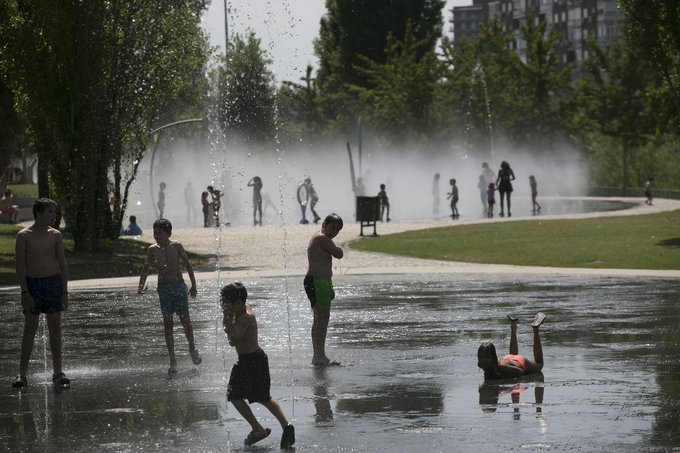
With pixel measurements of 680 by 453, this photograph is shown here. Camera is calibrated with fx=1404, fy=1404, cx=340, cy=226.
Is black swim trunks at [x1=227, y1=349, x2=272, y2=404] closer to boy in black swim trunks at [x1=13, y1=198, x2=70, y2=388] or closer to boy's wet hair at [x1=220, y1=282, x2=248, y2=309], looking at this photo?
boy's wet hair at [x1=220, y1=282, x2=248, y2=309]

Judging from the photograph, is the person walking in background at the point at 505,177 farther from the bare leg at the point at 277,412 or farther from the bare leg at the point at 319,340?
the bare leg at the point at 277,412

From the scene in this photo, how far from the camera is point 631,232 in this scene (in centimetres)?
3812

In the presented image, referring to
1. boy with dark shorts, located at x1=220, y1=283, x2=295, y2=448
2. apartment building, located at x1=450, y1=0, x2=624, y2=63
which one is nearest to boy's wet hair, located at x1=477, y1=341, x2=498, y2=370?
boy with dark shorts, located at x1=220, y1=283, x2=295, y2=448

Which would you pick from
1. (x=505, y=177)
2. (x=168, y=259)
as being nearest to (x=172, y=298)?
(x=168, y=259)

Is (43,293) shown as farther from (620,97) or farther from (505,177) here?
(620,97)

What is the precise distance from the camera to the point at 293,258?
34.7 metres

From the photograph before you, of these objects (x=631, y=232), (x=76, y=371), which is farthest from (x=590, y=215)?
(x=76, y=371)

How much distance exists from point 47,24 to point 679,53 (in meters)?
15.9

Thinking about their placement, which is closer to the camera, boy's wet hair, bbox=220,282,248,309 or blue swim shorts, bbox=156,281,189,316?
boy's wet hair, bbox=220,282,248,309

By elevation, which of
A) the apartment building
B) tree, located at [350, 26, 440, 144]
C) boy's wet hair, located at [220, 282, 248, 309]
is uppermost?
the apartment building

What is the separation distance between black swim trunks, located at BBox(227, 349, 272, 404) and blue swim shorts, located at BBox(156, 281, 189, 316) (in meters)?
4.29

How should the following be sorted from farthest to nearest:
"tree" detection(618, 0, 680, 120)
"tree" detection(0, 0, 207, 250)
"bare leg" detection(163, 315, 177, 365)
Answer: "tree" detection(618, 0, 680, 120) → "tree" detection(0, 0, 207, 250) → "bare leg" detection(163, 315, 177, 365)

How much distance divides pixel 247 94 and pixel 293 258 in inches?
2813

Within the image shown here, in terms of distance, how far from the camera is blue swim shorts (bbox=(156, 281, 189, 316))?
1490 centimetres
